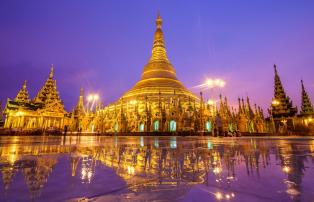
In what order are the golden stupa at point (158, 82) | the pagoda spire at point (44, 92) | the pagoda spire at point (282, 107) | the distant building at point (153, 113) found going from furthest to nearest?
the pagoda spire at point (44, 92) → the pagoda spire at point (282, 107) → the golden stupa at point (158, 82) → the distant building at point (153, 113)

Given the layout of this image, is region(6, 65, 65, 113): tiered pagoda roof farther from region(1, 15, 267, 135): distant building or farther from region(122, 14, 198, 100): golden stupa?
region(122, 14, 198, 100): golden stupa

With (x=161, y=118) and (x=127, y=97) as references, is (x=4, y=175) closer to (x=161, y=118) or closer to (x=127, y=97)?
(x=161, y=118)

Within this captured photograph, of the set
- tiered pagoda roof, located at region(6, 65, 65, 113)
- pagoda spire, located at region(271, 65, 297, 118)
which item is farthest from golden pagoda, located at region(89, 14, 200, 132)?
pagoda spire, located at region(271, 65, 297, 118)

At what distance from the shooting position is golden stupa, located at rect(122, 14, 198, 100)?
139ft

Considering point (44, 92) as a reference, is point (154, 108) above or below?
below

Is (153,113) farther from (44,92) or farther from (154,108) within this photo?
(44,92)

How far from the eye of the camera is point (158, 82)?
45.6 meters

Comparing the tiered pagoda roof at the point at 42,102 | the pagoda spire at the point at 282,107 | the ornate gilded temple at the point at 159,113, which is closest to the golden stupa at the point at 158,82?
the ornate gilded temple at the point at 159,113

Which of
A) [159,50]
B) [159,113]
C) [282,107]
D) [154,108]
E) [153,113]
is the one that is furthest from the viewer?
[159,50]

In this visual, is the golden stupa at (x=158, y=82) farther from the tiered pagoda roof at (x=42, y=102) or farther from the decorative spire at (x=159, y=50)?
the tiered pagoda roof at (x=42, y=102)

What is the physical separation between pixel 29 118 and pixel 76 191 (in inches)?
1888

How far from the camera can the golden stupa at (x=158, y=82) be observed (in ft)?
139

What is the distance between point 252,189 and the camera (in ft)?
5.68

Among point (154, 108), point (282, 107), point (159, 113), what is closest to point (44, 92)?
point (154, 108)
